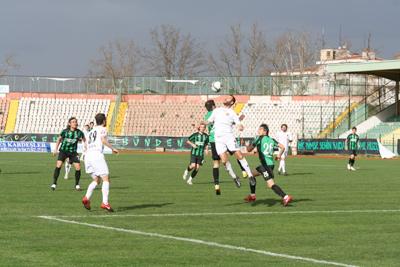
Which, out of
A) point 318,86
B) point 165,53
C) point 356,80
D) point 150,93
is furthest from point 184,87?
point 356,80

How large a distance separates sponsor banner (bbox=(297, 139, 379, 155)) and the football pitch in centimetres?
3737

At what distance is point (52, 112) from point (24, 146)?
18.3 meters

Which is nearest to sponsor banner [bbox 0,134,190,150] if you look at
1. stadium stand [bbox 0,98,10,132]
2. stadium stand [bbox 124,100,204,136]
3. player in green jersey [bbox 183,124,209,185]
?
stadium stand [bbox 124,100,204,136]

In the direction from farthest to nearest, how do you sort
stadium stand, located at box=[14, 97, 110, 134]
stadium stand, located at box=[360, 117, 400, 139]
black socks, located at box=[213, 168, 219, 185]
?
stadium stand, located at box=[14, 97, 110, 134]
stadium stand, located at box=[360, 117, 400, 139]
black socks, located at box=[213, 168, 219, 185]

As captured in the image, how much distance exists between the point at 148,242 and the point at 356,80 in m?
101

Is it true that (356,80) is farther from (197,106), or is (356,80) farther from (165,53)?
(197,106)

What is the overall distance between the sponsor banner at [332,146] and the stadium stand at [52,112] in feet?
82.7

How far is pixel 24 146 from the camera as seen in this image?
223ft

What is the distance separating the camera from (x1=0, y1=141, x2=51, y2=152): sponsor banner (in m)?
67.4

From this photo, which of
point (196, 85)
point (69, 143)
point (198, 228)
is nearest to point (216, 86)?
point (196, 85)

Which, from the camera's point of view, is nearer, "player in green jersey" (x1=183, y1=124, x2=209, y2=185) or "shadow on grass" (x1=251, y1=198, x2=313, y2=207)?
"shadow on grass" (x1=251, y1=198, x2=313, y2=207)

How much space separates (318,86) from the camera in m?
88.9

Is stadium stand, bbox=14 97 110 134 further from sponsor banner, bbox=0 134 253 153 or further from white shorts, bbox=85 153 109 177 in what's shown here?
white shorts, bbox=85 153 109 177

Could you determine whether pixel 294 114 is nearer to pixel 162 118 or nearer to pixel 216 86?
pixel 216 86
